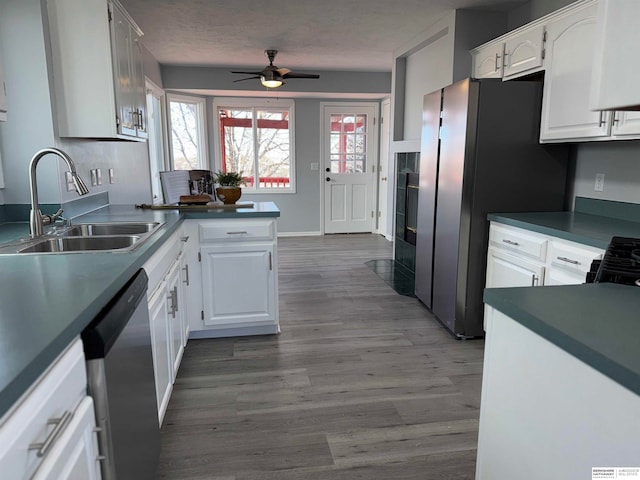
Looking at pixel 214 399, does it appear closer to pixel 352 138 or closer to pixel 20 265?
pixel 20 265

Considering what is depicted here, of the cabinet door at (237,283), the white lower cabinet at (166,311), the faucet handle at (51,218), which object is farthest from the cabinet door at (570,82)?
the faucet handle at (51,218)

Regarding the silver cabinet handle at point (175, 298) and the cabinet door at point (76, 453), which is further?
the silver cabinet handle at point (175, 298)

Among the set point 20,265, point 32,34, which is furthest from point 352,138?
point 20,265

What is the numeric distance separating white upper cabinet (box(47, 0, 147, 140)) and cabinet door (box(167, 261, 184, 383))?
89 cm

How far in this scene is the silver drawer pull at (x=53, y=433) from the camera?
78 cm

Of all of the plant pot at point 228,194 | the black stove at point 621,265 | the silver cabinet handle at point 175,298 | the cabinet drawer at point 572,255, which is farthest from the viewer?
the plant pot at point 228,194

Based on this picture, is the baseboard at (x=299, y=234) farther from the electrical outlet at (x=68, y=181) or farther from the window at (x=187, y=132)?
the electrical outlet at (x=68, y=181)

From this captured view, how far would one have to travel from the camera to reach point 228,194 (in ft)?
10.4

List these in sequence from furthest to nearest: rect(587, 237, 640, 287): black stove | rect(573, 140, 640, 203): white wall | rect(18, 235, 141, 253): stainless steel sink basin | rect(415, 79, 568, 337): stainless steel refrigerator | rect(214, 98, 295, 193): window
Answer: rect(214, 98, 295, 193): window < rect(415, 79, 568, 337): stainless steel refrigerator < rect(573, 140, 640, 203): white wall < rect(18, 235, 141, 253): stainless steel sink basin < rect(587, 237, 640, 287): black stove

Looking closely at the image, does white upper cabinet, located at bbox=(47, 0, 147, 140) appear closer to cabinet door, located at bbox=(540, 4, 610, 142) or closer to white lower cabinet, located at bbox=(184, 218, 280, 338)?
white lower cabinet, located at bbox=(184, 218, 280, 338)

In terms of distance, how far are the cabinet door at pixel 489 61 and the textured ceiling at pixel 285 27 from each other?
1.26 feet

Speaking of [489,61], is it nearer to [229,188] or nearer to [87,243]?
[229,188]

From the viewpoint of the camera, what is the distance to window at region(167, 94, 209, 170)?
20.0 ft

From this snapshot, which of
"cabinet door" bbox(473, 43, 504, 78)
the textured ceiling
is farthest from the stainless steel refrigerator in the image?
the textured ceiling
